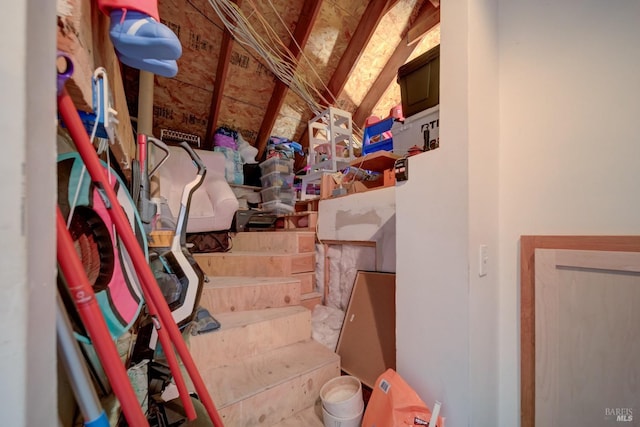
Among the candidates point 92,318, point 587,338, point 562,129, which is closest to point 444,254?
point 587,338

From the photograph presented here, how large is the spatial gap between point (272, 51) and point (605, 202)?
3.27 meters

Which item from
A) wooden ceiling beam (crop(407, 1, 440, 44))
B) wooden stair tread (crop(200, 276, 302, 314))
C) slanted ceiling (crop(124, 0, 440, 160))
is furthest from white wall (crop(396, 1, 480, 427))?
slanted ceiling (crop(124, 0, 440, 160))

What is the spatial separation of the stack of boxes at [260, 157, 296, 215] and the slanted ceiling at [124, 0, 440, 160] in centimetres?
64

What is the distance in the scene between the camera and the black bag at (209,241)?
2494 mm

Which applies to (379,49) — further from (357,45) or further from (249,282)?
(249,282)

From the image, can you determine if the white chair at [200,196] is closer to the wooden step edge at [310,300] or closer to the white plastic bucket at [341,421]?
the wooden step edge at [310,300]

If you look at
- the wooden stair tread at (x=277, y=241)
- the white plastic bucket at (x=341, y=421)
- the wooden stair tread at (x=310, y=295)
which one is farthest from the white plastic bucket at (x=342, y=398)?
the wooden stair tread at (x=277, y=241)

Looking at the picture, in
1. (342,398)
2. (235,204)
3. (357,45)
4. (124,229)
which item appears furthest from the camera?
(357,45)

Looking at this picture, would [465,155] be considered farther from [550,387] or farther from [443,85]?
[550,387]

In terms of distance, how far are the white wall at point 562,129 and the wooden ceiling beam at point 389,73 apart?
233cm

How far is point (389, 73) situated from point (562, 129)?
9.77ft

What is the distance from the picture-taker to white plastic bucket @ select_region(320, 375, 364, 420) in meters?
1.17

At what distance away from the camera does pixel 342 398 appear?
1312mm

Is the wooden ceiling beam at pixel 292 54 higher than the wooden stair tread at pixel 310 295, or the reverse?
the wooden ceiling beam at pixel 292 54
